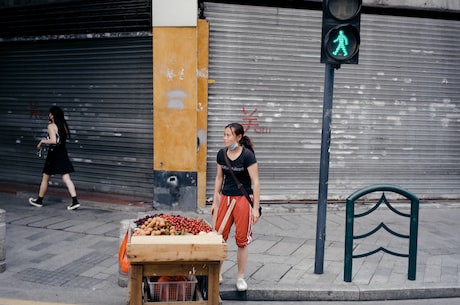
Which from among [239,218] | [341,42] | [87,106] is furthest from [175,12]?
[239,218]

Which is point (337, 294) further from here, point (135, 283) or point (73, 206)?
point (73, 206)

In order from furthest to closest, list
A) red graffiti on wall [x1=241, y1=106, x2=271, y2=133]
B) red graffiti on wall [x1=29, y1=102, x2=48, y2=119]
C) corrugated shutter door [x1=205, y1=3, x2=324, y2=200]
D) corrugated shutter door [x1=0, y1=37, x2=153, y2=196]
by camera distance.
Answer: red graffiti on wall [x1=29, y1=102, x2=48, y2=119] → corrugated shutter door [x1=0, y1=37, x2=153, y2=196] → red graffiti on wall [x1=241, y1=106, x2=271, y2=133] → corrugated shutter door [x1=205, y1=3, x2=324, y2=200]

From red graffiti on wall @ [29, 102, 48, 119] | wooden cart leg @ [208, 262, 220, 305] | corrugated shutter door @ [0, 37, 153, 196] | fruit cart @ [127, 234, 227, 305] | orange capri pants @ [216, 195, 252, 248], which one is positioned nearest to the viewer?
fruit cart @ [127, 234, 227, 305]

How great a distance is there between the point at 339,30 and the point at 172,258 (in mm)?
3131

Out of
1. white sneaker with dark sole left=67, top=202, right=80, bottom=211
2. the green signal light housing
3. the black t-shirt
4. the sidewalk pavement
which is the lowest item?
the sidewalk pavement

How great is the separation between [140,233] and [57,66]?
267 inches

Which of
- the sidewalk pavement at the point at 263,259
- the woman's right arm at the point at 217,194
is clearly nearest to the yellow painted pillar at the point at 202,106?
the sidewalk pavement at the point at 263,259

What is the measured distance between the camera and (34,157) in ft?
35.1

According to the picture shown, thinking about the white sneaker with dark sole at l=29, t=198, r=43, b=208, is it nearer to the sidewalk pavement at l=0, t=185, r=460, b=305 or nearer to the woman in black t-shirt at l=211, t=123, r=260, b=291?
the sidewalk pavement at l=0, t=185, r=460, b=305

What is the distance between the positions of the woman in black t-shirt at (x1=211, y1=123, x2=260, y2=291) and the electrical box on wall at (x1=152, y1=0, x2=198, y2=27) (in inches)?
156

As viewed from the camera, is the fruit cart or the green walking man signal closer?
the fruit cart

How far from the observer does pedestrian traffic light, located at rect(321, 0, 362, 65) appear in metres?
5.58

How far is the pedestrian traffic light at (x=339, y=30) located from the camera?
558 centimetres

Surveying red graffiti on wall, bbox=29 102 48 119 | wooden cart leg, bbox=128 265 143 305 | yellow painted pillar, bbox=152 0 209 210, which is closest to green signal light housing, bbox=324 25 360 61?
wooden cart leg, bbox=128 265 143 305
